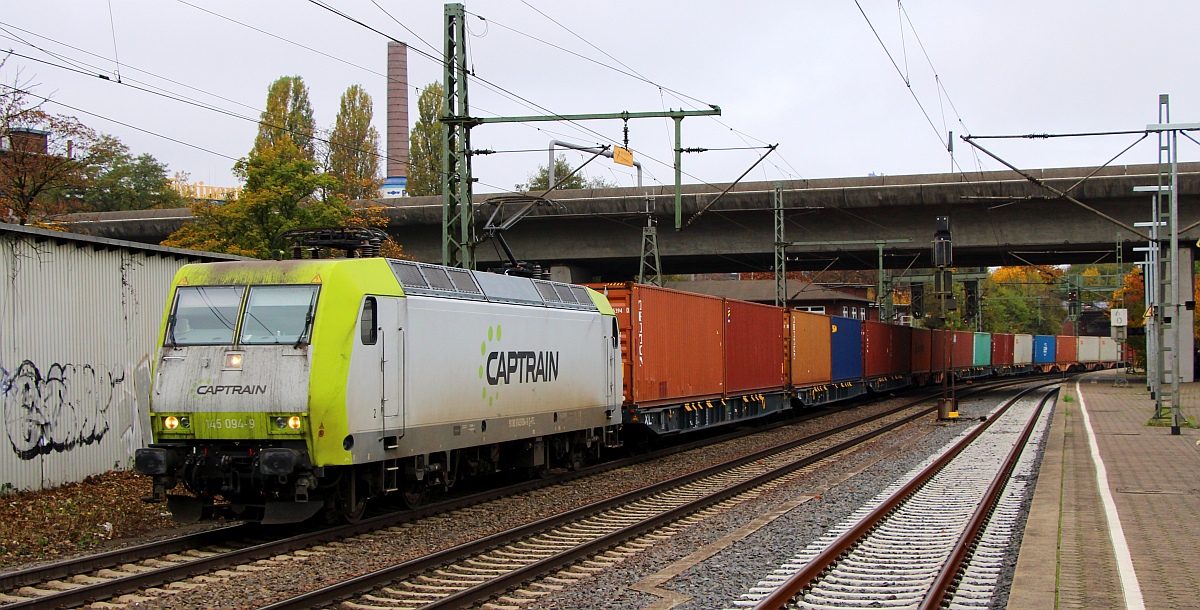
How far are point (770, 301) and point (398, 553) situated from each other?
2501 inches

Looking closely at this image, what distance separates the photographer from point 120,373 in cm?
1573

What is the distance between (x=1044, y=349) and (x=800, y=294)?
18542 mm

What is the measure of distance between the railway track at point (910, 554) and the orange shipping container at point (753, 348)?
781 centimetres

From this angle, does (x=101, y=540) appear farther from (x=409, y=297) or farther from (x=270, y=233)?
(x=270, y=233)

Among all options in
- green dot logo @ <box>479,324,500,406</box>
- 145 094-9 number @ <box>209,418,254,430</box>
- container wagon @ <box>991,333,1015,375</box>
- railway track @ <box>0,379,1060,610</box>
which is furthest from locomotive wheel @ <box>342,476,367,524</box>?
Answer: container wagon @ <box>991,333,1015,375</box>

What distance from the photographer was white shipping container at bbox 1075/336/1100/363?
8200 centimetres

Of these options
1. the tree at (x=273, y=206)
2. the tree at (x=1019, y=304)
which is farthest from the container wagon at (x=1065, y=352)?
the tree at (x=273, y=206)

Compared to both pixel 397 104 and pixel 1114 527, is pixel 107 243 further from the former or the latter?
pixel 397 104

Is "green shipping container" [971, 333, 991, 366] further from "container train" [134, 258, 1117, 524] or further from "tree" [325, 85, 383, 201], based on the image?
"container train" [134, 258, 1117, 524]

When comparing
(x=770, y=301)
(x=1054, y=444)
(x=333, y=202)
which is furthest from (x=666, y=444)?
(x=770, y=301)

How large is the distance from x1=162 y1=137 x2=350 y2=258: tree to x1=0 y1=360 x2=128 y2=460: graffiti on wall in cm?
1279

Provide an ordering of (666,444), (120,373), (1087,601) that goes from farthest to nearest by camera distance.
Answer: (666,444) < (120,373) < (1087,601)

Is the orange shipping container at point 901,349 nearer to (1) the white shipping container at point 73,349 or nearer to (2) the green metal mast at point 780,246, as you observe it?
(2) the green metal mast at point 780,246

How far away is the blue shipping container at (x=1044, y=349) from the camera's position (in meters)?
73.2
